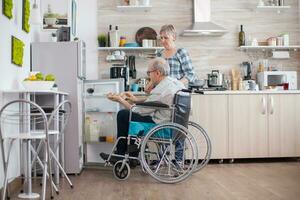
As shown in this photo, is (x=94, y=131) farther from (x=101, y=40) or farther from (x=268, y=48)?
(x=268, y=48)

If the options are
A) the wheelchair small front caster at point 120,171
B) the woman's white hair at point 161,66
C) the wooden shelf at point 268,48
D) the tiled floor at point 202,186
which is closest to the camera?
the tiled floor at point 202,186

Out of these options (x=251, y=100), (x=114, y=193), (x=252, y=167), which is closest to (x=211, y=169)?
(x=252, y=167)

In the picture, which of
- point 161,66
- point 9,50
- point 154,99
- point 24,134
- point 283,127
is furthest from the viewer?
point 283,127

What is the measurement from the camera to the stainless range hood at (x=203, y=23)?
555 centimetres

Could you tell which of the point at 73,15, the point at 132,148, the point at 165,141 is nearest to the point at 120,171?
the point at 132,148

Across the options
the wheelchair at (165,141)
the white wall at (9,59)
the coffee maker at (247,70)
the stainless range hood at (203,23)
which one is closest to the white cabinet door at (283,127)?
the coffee maker at (247,70)

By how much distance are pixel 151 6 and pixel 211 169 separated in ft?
7.05

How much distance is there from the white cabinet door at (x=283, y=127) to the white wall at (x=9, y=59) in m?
2.89

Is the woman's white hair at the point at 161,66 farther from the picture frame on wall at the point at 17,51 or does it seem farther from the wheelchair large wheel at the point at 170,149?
the picture frame on wall at the point at 17,51

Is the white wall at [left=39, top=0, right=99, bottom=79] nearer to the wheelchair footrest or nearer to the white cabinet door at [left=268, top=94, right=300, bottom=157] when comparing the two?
the wheelchair footrest

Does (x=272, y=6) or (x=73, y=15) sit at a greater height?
(x=272, y=6)

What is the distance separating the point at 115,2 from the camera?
574cm

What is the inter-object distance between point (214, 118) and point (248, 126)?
16.7 inches

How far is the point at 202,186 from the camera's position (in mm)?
3725
